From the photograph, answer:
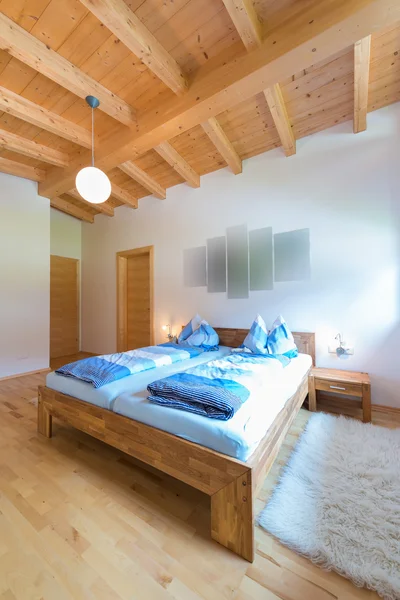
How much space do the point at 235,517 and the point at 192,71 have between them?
3.27m

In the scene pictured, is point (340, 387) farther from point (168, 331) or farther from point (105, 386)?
point (168, 331)

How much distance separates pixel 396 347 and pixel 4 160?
216 inches

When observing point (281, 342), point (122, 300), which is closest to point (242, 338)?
point (281, 342)

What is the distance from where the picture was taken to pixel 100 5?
1.64 meters

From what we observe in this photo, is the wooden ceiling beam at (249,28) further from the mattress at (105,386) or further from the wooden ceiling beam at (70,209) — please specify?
the wooden ceiling beam at (70,209)

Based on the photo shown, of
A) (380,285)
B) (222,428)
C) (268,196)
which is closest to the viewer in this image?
(222,428)

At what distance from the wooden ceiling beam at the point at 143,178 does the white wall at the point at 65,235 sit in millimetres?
2389

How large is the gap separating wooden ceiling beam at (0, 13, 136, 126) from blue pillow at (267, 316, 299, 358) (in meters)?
2.78

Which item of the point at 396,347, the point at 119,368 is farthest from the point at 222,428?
the point at 396,347

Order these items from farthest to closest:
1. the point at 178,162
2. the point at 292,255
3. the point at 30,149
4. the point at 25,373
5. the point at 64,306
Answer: the point at 64,306 < the point at 25,373 < the point at 178,162 < the point at 30,149 < the point at 292,255

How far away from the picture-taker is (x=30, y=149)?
324 centimetres

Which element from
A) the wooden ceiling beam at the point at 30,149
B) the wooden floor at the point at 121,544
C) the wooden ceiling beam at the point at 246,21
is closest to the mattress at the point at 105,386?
the wooden floor at the point at 121,544

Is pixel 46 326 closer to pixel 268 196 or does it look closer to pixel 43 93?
pixel 43 93

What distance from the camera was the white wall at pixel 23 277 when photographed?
12.5ft
